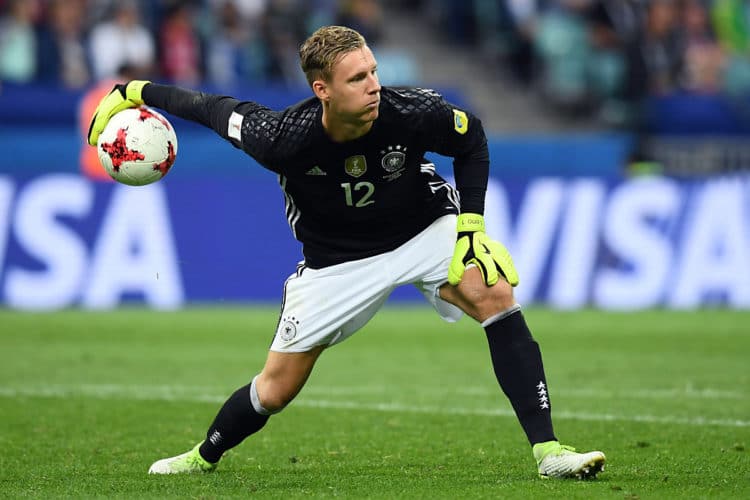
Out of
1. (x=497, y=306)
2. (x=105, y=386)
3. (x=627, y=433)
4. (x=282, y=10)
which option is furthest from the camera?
(x=282, y=10)

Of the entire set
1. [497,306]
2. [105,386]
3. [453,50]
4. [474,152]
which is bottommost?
[105,386]

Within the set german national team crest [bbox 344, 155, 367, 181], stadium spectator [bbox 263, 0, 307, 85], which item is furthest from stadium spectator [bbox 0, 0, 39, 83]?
german national team crest [bbox 344, 155, 367, 181]

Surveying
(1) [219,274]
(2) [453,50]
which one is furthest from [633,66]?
(1) [219,274]

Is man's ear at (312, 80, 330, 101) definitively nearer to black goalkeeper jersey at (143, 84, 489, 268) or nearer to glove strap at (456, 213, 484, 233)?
black goalkeeper jersey at (143, 84, 489, 268)

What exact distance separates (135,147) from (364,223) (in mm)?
1298

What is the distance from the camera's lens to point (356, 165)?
6336mm

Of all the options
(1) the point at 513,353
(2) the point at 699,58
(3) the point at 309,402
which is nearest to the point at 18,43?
(3) the point at 309,402

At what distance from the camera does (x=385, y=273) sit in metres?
6.48

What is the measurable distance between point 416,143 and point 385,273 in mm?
650

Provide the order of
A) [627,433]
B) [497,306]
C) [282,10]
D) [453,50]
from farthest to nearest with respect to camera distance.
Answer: [453,50], [282,10], [627,433], [497,306]

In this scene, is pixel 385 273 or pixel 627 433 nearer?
pixel 385 273

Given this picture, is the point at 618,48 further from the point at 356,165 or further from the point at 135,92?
the point at 356,165

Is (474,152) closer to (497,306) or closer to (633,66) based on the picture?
(497,306)

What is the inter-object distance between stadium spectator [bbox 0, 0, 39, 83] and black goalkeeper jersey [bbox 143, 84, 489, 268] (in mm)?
12235
